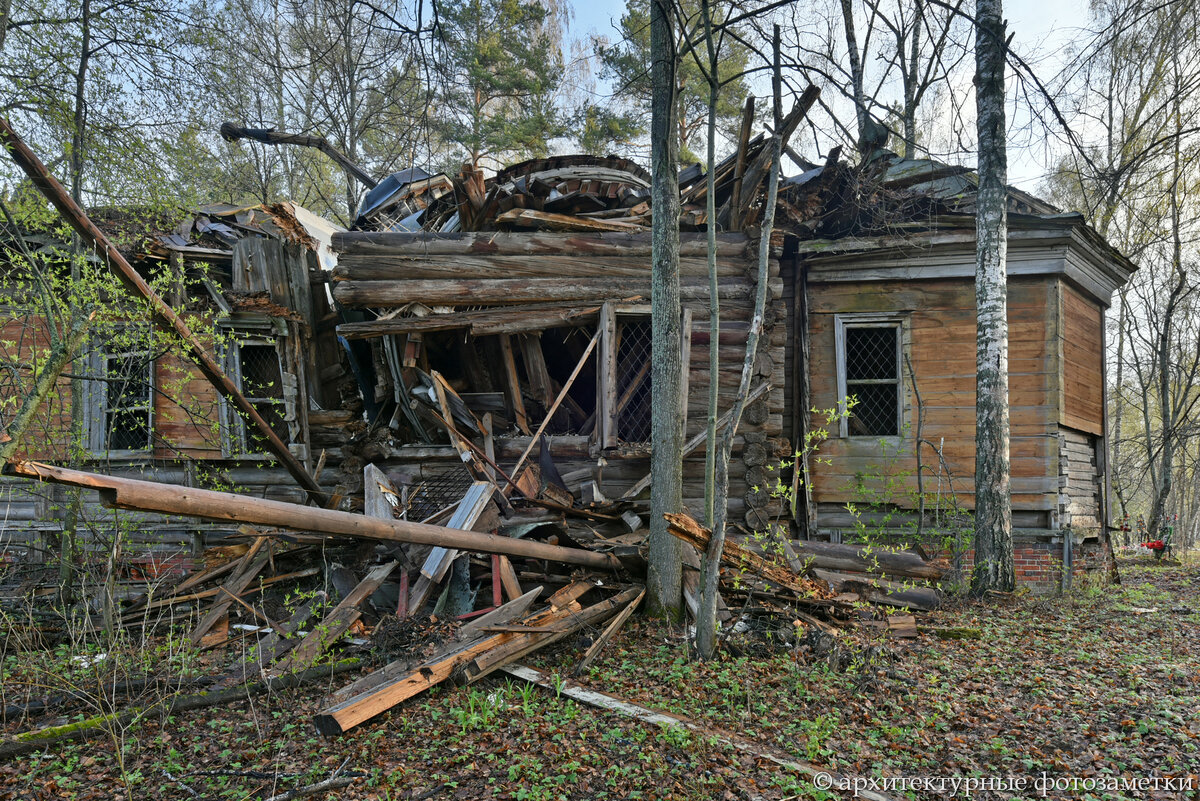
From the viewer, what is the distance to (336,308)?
34.8 ft

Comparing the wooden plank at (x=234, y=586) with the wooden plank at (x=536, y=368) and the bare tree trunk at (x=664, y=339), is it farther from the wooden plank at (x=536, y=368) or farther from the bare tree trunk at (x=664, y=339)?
the bare tree trunk at (x=664, y=339)

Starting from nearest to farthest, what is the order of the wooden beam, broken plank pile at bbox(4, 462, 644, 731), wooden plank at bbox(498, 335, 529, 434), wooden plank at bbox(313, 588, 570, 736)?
wooden plank at bbox(313, 588, 570, 736) → broken plank pile at bbox(4, 462, 644, 731) → the wooden beam → wooden plank at bbox(498, 335, 529, 434)

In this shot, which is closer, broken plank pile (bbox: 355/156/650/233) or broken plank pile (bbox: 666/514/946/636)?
broken plank pile (bbox: 666/514/946/636)

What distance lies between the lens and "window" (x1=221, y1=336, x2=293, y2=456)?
9.99 m

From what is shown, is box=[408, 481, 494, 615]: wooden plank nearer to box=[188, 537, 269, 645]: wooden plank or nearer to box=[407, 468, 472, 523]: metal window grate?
box=[407, 468, 472, 523]: metal window grate

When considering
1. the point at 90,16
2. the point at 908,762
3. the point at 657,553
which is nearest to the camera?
the point at 908,762

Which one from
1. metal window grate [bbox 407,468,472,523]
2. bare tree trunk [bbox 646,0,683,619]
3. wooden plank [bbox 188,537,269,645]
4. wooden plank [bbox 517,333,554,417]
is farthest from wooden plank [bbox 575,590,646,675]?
wooden plank [bbox 517,333,554,417]

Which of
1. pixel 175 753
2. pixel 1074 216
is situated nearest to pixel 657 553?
pixel 175 753

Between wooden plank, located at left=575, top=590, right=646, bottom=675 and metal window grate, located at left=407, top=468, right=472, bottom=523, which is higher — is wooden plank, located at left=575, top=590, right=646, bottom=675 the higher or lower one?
the lower one

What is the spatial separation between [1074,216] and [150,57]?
37.7 feet

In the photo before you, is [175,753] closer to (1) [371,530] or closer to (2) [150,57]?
(1) [371,530]

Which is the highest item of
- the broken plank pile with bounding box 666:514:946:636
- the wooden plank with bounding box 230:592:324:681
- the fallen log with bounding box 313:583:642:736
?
the broken plank pile with bounding box 666:514:946:636

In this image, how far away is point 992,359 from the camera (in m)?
7.62

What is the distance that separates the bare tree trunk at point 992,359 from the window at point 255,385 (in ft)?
29.8
